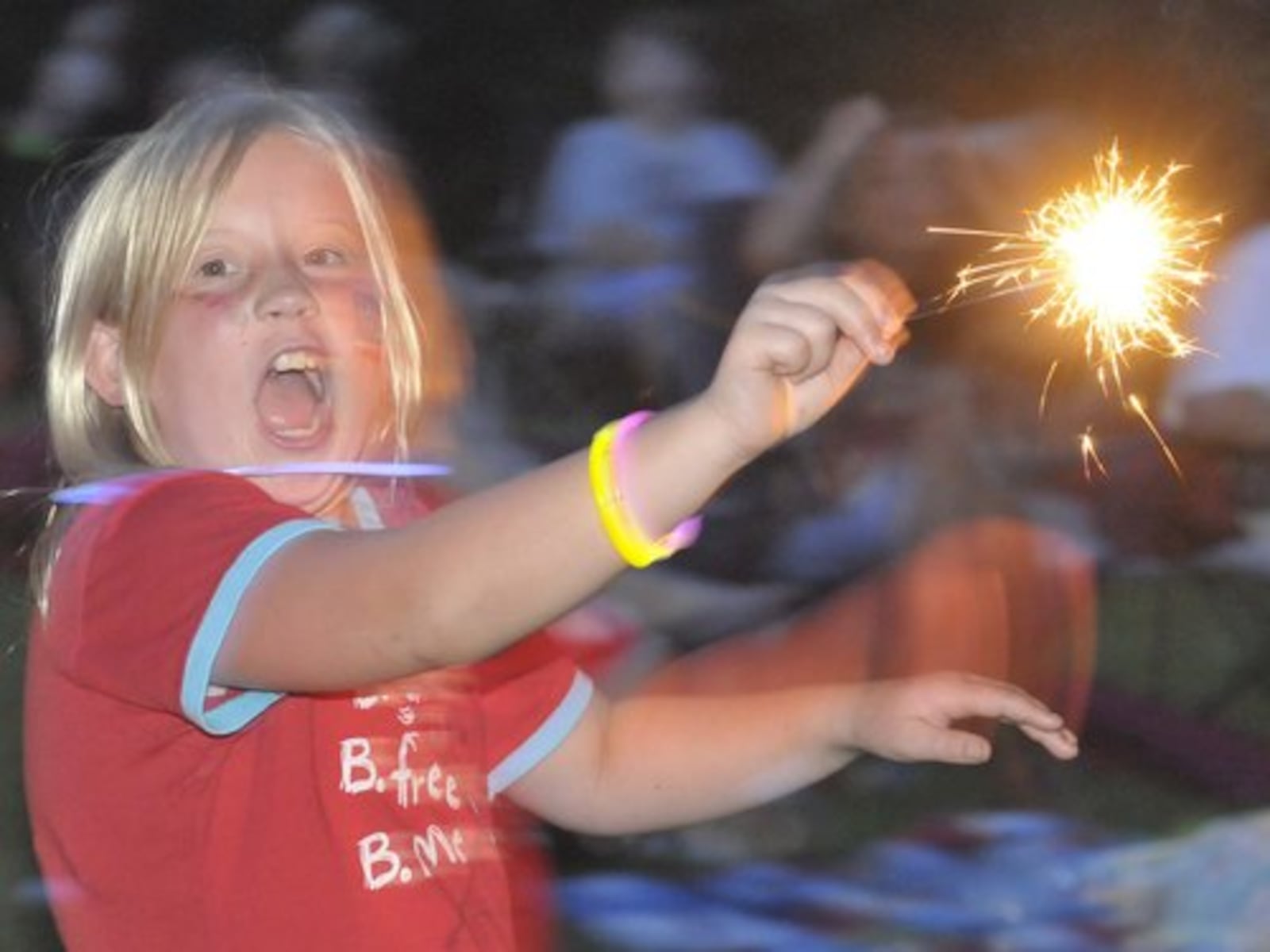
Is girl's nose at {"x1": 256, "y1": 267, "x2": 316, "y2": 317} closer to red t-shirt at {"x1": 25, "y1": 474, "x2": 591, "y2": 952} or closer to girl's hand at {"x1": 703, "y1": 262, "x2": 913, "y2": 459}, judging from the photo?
red t-shirt at {"x1": 25, "y1": 474, "x2": 591, "y2": 952}

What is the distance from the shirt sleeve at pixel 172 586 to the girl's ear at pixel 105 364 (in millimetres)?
212

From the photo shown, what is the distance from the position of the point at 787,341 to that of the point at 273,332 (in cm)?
52

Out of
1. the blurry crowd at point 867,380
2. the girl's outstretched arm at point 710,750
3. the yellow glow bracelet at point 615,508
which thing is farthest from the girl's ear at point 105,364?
the blurry crowd at point 867,380

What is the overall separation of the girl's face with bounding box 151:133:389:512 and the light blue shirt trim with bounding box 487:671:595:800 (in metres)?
0.29

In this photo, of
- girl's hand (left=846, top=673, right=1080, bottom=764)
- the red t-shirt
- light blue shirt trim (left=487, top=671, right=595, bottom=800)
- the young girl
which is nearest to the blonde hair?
the young girl

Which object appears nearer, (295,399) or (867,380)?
(295,399)

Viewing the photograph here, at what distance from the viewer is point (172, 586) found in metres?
1.76

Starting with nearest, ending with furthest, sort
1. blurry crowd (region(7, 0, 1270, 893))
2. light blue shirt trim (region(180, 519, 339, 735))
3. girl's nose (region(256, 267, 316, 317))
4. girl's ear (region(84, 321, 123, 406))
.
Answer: light blue shirt trim (region(180, 519, 339, 735)) < girl's nose (region(256, 267, 316, 317)) < girl's ear (region(84, 321, 123, 406)) < blurry crowd (region(7, 0, 1270, 893))

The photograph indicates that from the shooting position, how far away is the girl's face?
6.37 ft

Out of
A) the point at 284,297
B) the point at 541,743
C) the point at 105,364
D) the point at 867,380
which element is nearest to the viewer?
the point at 284,297

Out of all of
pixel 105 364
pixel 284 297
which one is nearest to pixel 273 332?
pixel 284 297

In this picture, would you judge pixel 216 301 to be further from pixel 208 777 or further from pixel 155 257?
pixel 208 777

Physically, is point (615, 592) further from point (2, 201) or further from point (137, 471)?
point (137, 471)

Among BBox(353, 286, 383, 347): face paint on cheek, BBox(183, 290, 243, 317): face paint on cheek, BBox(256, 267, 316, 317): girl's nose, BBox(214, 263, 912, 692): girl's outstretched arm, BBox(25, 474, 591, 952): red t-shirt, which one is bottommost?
BBox(25, 474, 591, 952): red t-shirt
